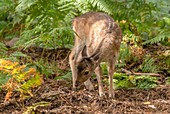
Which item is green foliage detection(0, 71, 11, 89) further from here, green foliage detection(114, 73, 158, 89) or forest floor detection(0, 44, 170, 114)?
green foliage detection(114, 73, 158, 89)

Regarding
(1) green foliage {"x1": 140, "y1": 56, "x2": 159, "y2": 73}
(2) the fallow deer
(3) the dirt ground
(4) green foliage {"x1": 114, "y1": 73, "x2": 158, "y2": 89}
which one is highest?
(2) the fallow deer

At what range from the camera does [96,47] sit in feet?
18.2

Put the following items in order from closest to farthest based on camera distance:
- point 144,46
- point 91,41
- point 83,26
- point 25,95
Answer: point 25,95, point 91,41, point 83,26, point 144,46

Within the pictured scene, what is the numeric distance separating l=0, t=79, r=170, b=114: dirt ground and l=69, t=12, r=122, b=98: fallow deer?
23cm

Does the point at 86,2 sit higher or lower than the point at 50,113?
higher

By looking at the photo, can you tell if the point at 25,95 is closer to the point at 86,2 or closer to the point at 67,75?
the point at 67,75

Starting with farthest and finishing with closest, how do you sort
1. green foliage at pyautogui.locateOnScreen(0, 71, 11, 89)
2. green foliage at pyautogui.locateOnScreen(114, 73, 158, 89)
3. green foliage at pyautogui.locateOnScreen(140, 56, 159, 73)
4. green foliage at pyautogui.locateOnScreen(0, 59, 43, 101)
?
green foliage at pyautogui.locateOnScreen(140, 56, 159, 73) → green foliage at pyautogui.locateOnScreen(114, 73, 158, 89) → green foliage at pyautogui.locateOnScreen(0, 71, 11, 89) → green foliage at pyautogui.locateOnScreen(0, 59, 43, 101)

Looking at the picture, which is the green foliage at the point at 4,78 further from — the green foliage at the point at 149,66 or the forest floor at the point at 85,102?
the green foliage at the point at 149,66

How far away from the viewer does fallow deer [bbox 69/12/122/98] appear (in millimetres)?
5441

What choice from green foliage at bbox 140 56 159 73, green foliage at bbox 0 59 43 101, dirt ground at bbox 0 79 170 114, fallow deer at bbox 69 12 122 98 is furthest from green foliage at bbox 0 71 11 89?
green foliage at bbox 140 56 159 73

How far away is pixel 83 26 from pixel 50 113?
1.96 meters

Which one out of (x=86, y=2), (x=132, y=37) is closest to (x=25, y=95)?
(x=86, y=2)

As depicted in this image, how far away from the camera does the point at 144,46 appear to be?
8641 millimetres

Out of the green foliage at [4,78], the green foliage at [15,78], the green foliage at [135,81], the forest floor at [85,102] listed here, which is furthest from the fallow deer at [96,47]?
the green foliage at [4,78]
